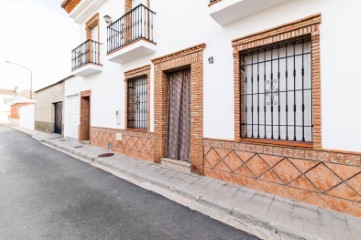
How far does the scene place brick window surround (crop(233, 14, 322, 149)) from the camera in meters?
3.12

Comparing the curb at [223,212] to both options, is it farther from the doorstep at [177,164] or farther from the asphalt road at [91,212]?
the doorstep at [177,164]

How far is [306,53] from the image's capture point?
3453 millimetres

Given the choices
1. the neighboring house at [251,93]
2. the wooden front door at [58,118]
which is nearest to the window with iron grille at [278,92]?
the neighboring house at [251,93]

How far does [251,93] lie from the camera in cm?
414

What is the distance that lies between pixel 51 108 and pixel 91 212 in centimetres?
1407

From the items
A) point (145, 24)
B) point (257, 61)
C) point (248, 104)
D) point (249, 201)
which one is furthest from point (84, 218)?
point (145, 24)

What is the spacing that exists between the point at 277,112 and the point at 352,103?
1.19 meters

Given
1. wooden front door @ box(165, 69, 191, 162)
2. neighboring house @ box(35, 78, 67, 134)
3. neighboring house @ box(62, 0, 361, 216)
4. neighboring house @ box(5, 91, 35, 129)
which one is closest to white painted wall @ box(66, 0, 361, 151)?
neighboring house @ box(62, 0, 361, 216)

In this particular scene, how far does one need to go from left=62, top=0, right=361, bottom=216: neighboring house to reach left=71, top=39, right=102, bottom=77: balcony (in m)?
1.94

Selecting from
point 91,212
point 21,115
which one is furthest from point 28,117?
point 91,212

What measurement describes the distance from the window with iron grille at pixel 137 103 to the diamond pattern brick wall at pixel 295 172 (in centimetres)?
344

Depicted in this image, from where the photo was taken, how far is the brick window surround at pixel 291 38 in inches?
123

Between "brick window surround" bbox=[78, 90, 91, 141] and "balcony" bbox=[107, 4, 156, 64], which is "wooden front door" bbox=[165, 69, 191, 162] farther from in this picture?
"brick window surround" bbox=[78, 90, 91, 141]

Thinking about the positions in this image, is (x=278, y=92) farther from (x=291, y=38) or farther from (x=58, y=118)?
(x=58, y=118)
